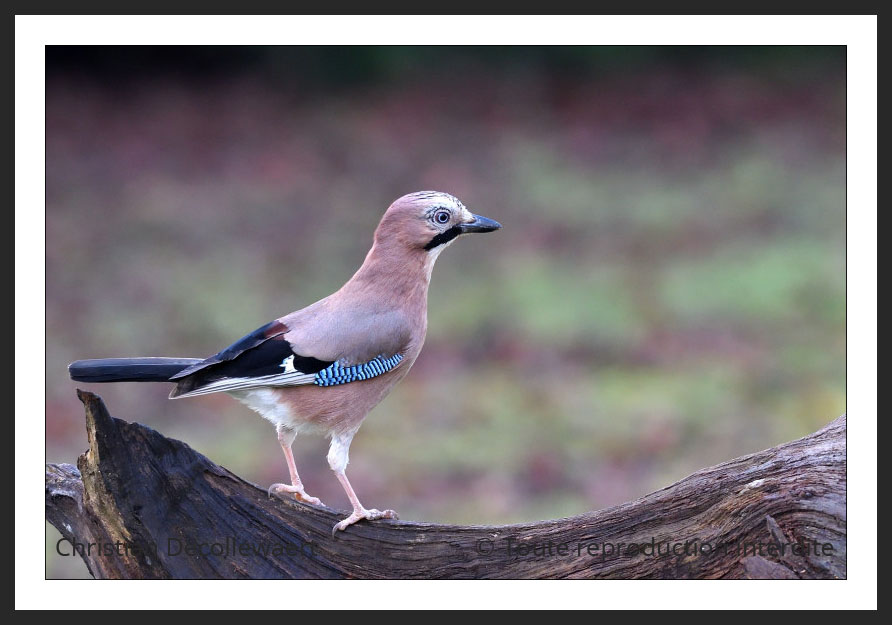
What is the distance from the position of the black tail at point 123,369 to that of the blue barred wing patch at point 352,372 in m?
0.71

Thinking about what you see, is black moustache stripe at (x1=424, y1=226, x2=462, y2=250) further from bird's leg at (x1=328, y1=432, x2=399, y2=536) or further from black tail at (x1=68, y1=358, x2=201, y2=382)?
black tail at (x1=68, y1=358, x2=201, y2=382)

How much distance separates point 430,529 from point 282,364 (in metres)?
1.24

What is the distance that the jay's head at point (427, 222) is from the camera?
585 centimetres

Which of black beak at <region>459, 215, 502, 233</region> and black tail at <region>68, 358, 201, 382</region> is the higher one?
black beak at <region>459, 215, 502, 233</region>

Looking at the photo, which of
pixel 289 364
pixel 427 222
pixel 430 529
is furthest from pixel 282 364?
pixel 430 529

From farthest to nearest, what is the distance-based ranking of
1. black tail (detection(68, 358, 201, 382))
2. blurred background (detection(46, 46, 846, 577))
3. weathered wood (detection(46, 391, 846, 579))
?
blurred background (detection(46, 46, 846, 577)), weathered wood (detection(46, 391, 846, 579)), black tail (detection(68, 358, 201, 382))

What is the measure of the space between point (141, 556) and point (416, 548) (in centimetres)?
146

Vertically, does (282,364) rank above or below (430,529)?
above

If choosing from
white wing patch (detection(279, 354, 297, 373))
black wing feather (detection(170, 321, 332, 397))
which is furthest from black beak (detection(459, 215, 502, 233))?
white wing patch (detection(279, 354, 297, 373))

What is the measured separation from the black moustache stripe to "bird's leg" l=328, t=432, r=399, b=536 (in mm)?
1139

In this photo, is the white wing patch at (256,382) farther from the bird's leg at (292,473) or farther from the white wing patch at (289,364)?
the bird's leg at (292,473)

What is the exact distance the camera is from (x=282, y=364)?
18.9 feet

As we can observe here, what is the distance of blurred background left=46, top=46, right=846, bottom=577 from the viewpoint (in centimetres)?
1112

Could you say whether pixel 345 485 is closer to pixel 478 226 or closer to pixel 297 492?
pixel 297 492
